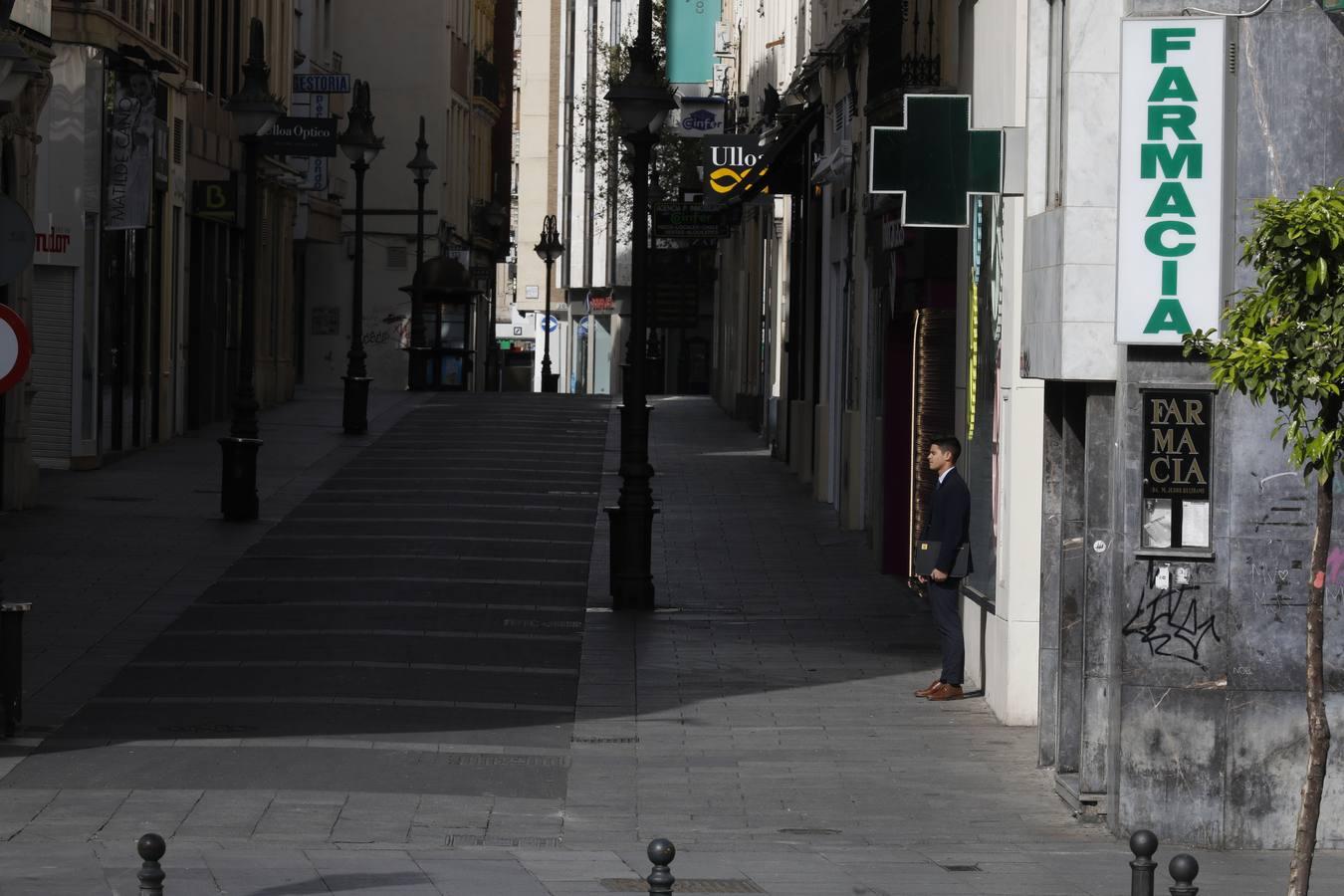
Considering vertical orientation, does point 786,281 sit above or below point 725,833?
above

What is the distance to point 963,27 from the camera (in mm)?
16984

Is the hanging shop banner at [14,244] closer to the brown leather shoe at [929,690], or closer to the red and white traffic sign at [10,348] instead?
the red and white traffic sign at [10,348]

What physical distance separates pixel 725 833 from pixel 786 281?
24236mm

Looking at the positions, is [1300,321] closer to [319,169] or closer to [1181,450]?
[1181,450]

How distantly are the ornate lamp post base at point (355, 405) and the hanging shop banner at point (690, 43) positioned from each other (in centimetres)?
1073

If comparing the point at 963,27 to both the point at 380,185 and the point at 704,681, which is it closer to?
the point at 704,681

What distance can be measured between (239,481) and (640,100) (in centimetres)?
638

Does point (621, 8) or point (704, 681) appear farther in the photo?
point (621, 8)

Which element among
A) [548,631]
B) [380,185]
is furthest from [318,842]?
[380,185]

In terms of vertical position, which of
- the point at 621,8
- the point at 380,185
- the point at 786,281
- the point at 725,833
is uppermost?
the point at 621,8

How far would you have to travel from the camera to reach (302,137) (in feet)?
102

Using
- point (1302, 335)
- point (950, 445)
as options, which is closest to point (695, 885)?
point (1302, 335)

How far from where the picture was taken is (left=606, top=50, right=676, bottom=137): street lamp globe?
19406mm

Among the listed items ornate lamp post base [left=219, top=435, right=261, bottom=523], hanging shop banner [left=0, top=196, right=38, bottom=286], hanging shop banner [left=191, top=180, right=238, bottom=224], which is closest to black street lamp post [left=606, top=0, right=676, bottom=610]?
ornate lamp post base [left=219, top=435, right=261, bottom=523]
